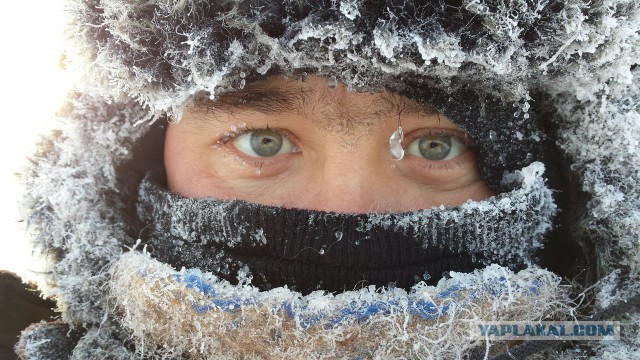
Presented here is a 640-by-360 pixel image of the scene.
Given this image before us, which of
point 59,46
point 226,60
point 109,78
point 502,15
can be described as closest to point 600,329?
point 502,15

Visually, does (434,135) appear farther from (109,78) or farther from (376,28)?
(109,78)

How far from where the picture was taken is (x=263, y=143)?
1514mm

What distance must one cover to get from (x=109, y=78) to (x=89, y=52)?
0.07 metres

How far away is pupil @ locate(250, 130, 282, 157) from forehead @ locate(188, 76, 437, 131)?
15 centimetres

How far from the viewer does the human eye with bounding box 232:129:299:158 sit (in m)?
1.48

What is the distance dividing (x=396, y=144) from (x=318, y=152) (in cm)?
20

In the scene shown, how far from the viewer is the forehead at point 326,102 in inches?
51.0

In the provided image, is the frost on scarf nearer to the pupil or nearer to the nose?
the nose

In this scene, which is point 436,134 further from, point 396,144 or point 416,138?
point 396,144

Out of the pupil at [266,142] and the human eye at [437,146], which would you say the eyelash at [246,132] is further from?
the human eye at [437,146]

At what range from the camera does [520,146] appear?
4.57 ft

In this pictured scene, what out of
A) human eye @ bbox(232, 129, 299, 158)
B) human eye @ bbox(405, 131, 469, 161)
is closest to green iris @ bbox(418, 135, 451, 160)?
human eye @ bbox(405, 131, 469, 161)

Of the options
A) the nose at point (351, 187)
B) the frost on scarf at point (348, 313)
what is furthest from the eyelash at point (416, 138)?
the frost on scarf at point (348, 313)

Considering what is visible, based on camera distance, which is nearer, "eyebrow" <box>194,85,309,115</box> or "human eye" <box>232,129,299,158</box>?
"eyebrow" <box>194,85,309,115</box>
